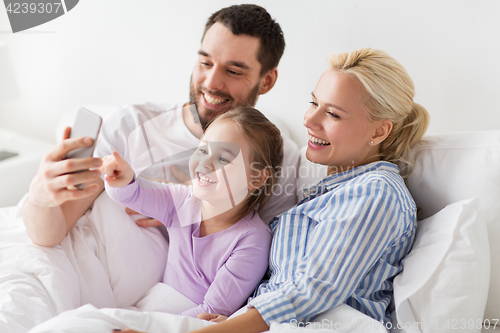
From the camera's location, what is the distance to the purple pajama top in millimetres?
1066

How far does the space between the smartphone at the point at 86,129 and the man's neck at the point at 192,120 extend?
514mm

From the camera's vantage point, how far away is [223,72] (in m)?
1.46

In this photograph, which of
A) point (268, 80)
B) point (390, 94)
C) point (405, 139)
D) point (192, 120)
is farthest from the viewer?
point (268, 80)

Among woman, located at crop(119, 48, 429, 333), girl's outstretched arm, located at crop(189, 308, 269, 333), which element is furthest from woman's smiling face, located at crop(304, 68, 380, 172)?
girl's outstretched arm, located at crop(189, 308, 269, 333)

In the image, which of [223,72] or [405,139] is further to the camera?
[223,72]

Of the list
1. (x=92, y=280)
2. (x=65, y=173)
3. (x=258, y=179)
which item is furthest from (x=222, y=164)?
(x=92, y=280)

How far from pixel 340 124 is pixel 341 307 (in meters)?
0.49

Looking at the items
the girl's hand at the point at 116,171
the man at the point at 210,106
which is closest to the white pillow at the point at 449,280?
the man at the point at 210,106

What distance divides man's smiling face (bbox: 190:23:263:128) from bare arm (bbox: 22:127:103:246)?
576mm

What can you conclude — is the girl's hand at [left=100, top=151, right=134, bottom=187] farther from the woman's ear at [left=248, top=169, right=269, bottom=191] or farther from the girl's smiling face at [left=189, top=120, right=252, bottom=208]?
the woman's ear at [left=248, top=169, right=269, bottom=191]

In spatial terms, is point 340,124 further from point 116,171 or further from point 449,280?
point 116,171

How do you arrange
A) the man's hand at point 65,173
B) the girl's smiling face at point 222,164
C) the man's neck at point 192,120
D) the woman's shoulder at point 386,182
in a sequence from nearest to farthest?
the man's hand at point 65,173 < the woman's shoulder at point 386,182 < the girl's smiling face at point 222,164 < the man's neck at point 192,120

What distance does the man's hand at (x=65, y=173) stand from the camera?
2.78 feet

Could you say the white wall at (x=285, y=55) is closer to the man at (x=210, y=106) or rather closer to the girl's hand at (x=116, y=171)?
the man at (x=210, y=106)
